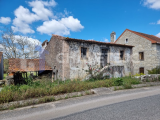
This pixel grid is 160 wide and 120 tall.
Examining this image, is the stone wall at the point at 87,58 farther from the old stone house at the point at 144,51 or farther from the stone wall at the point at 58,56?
the old stone house at the point at 144,51

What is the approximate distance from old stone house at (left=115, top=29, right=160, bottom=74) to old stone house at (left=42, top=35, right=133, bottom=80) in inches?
225

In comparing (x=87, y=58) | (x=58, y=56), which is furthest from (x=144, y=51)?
(x=58, y=56)

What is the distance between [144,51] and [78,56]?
1324cm

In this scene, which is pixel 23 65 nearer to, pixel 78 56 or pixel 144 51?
pixel 78 56

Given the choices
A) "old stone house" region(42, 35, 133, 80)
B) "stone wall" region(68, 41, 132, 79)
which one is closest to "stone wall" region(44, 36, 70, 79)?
"old stone house" region(42, 35, 133, 80)

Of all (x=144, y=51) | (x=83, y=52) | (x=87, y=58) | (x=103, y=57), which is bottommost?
(x=87, y=58)

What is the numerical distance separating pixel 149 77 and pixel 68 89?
331 inches

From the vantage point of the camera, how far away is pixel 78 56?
11.6 meters

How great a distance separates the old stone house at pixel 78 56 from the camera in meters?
11.1

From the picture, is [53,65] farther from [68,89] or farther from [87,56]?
[68,89]

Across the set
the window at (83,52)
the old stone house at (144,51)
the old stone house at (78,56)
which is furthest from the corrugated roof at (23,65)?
the old stone house at (144,51)

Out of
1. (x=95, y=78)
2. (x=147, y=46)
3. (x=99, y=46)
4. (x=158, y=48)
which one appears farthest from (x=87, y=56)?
(x=158, y=48)

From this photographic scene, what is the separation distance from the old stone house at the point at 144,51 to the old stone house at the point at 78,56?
5712 mm

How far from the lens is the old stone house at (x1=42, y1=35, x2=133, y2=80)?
36.3ft
